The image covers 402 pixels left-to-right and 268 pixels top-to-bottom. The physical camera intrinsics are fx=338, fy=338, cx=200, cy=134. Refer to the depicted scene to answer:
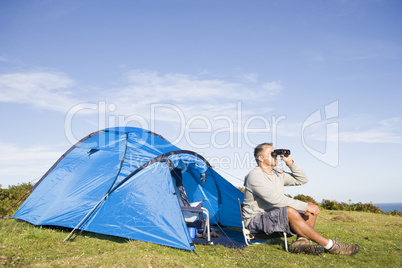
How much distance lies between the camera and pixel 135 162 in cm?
708

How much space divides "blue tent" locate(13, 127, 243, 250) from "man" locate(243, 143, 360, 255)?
1.28 meters

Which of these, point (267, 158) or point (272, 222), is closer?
point (272, 222)

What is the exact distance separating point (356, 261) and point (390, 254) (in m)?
1.05

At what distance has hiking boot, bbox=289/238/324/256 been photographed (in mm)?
5477

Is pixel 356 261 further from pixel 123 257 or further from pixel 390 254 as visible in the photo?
pixel 123 257

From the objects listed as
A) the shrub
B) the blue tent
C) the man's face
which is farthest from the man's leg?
the shrub

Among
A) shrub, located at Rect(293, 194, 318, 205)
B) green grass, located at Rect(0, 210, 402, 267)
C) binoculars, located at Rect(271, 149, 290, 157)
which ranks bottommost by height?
shrub, located at Rect(293, 194, 318, 205)

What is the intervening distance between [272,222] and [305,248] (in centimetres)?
66

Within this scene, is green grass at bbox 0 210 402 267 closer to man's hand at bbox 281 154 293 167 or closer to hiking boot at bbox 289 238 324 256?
hiking boot at bbox 289 238 324 256

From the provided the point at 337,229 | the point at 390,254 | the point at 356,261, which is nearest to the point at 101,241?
the point at 356,261

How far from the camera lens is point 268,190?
18.9 feet

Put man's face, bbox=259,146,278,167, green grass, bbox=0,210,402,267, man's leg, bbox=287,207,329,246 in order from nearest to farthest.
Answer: green grass, bbox=0,210,402,267
man's leg, bbox=287,207,329,246
man's face, bbox=259,146,278,167

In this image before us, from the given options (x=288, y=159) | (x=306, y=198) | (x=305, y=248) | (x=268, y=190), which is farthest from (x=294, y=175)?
(x=306, y=198)

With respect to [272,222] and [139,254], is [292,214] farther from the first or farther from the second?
[139,254]
